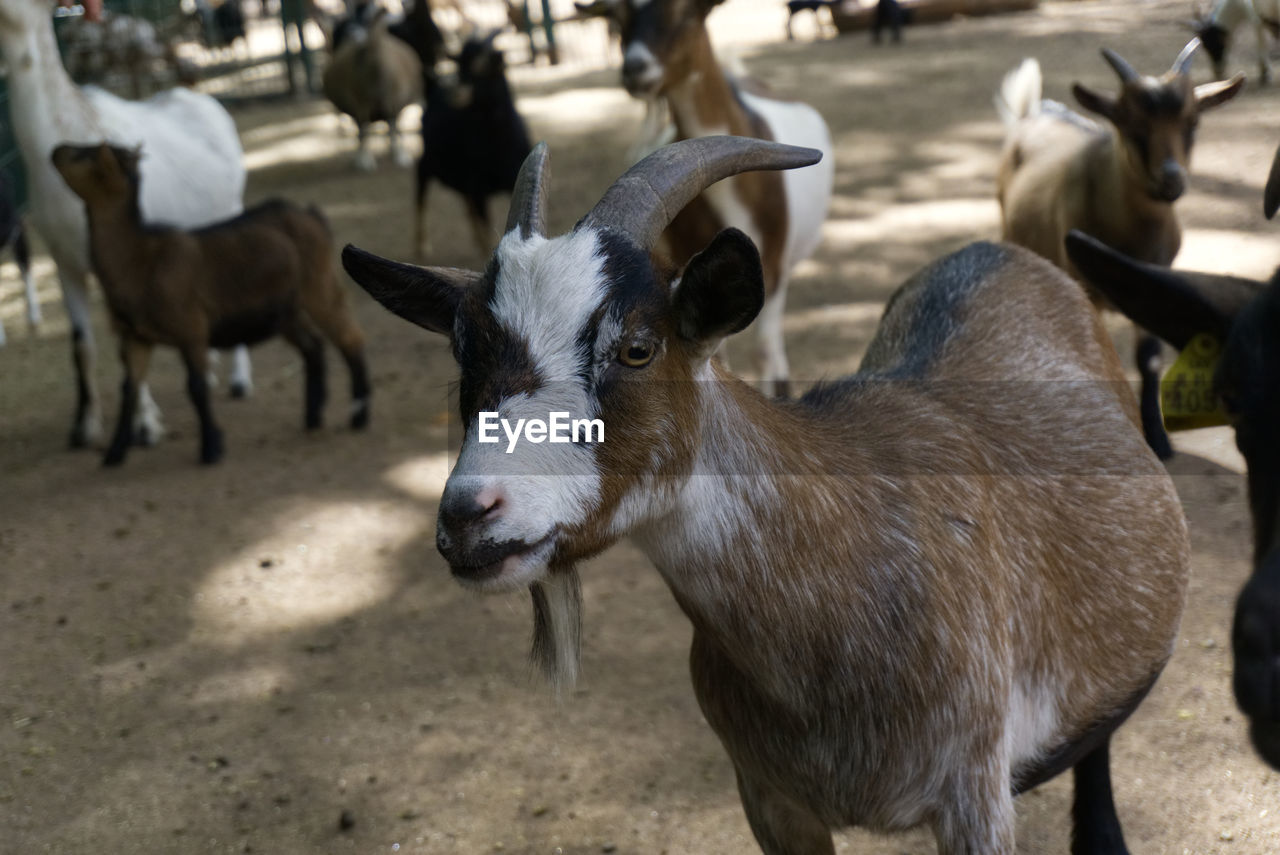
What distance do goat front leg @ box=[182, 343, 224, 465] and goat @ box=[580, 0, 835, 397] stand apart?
2056 mm

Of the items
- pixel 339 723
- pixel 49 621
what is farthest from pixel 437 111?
pixel 339 723

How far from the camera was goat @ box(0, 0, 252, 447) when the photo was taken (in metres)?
5.55

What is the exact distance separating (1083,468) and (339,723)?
2.24 m

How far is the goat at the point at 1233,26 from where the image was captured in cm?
788

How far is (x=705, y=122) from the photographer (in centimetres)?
526

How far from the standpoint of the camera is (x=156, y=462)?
224 inches

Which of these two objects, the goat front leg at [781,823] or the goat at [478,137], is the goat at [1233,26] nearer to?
the goat at [478,137]

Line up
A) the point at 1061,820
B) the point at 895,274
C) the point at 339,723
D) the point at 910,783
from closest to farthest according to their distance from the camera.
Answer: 1. the point at 910,783
2. the point at 1061,820
3. the point at 339,723
4. the point at 895,274

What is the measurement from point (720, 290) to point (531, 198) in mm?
445

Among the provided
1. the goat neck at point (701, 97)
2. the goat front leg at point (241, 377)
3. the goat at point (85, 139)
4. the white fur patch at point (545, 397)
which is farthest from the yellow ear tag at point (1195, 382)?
the goat front leg at point (241, 377)

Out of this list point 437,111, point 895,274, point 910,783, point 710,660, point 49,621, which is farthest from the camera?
point 437,111

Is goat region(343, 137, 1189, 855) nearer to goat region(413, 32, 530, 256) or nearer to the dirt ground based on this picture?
the dirt ground

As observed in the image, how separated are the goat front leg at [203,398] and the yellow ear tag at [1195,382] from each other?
14.0 ft

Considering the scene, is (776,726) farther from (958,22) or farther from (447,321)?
(958,22)
